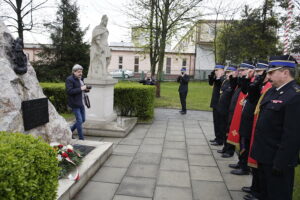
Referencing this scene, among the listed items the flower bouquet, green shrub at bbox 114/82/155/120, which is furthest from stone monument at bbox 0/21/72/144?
green shrub at bbox 114/82/155/120

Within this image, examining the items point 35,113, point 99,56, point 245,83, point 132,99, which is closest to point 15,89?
point 35,113

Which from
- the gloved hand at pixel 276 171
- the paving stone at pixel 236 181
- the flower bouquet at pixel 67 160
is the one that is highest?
the gloved hand at pixel 276 171

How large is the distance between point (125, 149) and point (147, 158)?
0.81 metres

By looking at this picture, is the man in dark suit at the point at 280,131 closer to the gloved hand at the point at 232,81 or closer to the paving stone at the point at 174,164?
the paving stone at the point at 174,164

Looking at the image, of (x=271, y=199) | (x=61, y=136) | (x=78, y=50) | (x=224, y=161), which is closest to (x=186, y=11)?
(x=78, y=50)

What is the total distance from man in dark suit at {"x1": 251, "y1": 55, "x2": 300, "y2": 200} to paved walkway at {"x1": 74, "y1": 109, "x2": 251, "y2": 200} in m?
1.08

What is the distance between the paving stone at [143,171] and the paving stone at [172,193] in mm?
539

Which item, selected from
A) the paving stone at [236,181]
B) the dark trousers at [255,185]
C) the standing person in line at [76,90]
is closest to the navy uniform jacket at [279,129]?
the dark trousers at [255,185]

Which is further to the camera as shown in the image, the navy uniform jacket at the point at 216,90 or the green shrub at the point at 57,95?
the green shrub at the point at 57,95

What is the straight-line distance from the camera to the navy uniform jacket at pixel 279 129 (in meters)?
2.62

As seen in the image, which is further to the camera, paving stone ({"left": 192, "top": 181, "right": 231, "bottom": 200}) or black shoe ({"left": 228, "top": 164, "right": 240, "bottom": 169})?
black shoe ({"left": 228, "top": 164, "right": 240, "bottom": 169})

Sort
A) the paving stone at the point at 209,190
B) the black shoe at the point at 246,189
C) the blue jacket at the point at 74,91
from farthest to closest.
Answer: the blue jacket at the point at 74,91 → the black shoe at the point at 246,189 → the paving stone at the point at 209,190

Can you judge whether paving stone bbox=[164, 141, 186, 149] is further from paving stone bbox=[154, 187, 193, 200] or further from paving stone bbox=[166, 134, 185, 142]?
paving stone bbox=[154, 187, 193, 200]

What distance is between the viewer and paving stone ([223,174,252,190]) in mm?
4084
